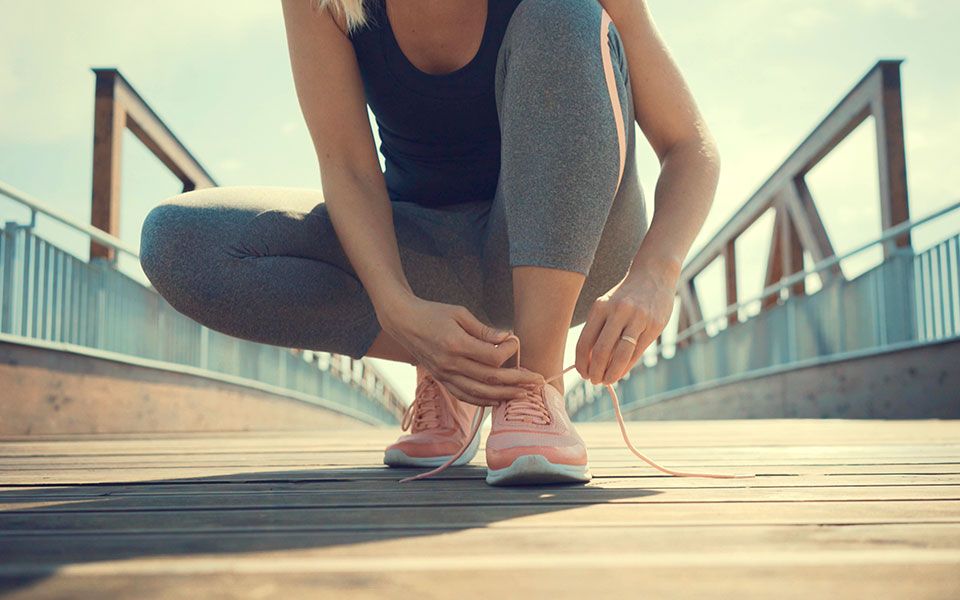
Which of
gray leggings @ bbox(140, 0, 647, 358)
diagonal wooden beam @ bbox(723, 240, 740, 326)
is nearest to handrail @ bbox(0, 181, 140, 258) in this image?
gray leggings @ bbox(140, 0, 647, 358)

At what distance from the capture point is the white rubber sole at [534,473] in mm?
1351

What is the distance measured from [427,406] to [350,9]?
0.80 metres

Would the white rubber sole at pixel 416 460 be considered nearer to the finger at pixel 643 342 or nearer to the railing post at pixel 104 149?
the finger at pixel 643 342

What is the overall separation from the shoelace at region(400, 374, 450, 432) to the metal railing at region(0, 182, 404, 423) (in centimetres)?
334

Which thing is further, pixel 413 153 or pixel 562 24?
pixel 413 153

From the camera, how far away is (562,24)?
58.0 inches

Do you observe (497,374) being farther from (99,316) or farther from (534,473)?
(99,316)

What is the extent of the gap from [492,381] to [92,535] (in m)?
0.66

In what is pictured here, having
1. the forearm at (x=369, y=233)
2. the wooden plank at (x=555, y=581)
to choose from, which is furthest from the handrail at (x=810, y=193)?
the wooden plank at (x=555, y=581)

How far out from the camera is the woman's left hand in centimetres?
131

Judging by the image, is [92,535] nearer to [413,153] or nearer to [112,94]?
[413,153]

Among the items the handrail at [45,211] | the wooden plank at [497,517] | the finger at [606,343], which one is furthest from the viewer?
the handrail at [45,211]

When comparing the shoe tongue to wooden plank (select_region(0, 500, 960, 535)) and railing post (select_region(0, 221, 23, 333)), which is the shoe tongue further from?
railing post (select_region(0, 221, 23, 333))

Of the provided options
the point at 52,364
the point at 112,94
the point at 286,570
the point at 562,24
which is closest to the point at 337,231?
the point at 562,24
